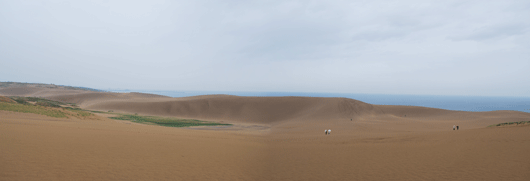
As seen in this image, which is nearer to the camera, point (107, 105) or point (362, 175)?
point (362, 175)

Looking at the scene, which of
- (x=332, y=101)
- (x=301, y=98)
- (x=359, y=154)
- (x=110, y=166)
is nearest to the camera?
(x=110, y=166)

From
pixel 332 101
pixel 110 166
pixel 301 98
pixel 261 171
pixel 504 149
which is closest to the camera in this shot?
pixel 110 166

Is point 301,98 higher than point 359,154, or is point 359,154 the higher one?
point 301,98

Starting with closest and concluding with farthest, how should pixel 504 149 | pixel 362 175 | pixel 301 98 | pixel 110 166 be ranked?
pixel 110 166 → pixel 362 175 → pixel 504 149 → pixel 301 98


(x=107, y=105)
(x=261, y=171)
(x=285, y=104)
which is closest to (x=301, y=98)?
(x=285, y=104)

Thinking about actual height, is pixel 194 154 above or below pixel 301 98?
below

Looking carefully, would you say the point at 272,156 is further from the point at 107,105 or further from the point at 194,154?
the point at 107,105

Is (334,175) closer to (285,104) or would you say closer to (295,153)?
(295,153)

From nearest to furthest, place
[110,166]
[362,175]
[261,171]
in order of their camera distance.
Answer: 1. [110,166]
2. [362,175]
3. [261,171]

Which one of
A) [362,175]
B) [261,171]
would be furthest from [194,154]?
[362,175]
